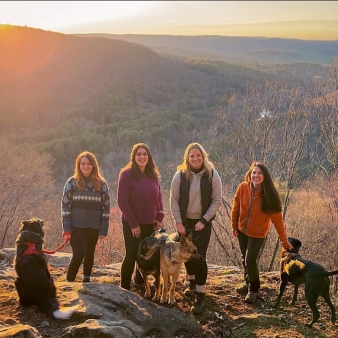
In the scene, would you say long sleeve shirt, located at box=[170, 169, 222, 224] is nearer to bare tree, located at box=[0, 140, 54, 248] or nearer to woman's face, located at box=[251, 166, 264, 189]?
woman's face, located at box=[251, 166, 264, 189]

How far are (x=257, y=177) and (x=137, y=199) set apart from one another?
1.70 meters

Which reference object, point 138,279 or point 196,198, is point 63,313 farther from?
point 196,198

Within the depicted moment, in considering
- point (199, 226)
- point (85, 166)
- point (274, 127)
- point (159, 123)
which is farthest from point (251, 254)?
point (159, 123)

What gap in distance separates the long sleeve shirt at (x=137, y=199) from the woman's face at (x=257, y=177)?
1377 millimetres

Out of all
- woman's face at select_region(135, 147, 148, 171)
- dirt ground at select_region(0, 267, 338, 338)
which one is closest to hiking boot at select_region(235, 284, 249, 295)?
dirt ground at select_region(0, 267, 338, 338)

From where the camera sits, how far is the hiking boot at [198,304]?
5047 millimetres

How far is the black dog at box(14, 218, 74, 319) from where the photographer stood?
14.5 ft

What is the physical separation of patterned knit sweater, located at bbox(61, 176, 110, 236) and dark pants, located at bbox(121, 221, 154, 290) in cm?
40

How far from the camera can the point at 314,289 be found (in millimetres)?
4621

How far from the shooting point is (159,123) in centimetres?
5456

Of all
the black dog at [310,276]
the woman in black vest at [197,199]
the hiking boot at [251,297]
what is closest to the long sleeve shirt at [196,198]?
the woman in black vest at [197,199]

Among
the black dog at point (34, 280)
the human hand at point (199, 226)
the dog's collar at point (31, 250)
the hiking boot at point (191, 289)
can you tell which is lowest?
the hiking boot at point (191, 289)

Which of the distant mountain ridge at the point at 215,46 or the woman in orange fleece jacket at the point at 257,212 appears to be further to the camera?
the distant mountain ridge at the point at 215,46

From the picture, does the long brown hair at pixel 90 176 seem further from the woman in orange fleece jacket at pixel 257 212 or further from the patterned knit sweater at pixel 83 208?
the woman in orange fleece jacket at pixel 257 212
